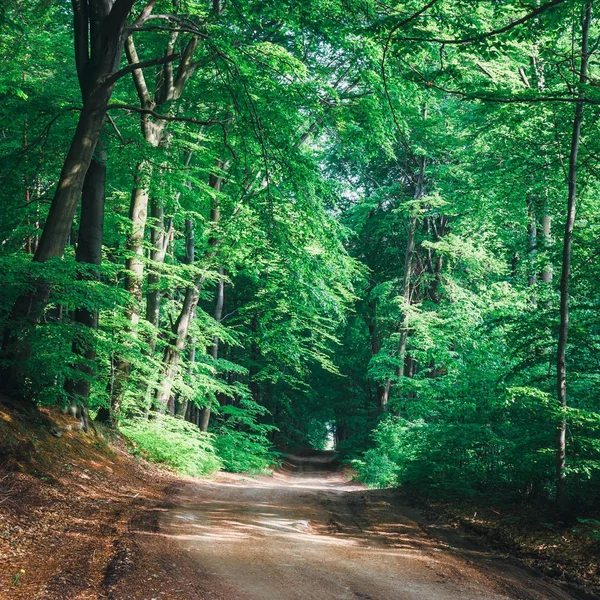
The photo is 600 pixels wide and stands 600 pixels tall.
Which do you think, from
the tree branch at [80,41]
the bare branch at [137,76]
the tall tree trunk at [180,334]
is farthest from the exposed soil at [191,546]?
the bare branch at [137,76]

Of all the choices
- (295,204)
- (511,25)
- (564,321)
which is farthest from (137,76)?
(564,321)

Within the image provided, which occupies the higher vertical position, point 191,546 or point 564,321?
point 564,321

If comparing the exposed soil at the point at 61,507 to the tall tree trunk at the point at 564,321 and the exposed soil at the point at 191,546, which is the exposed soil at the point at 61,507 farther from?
the tall tree trunk at the point at 564,321

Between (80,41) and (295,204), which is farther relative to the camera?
(295,204)

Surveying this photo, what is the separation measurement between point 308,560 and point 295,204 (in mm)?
8080

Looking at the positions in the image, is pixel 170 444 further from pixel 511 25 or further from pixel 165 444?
pixel 511 25

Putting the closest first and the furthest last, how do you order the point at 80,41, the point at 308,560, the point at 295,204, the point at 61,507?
the point at 308,560 < the point at 61,507 < the point at 80,41 < the point at 295,204

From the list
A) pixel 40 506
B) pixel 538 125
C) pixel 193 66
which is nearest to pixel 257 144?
pixel 193 66

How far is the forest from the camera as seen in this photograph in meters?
Answer: 7.30

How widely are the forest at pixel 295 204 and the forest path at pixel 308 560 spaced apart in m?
2.17

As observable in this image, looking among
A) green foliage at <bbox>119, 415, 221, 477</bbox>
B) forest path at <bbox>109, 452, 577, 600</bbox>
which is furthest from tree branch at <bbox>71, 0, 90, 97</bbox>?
green foliage at <bbox>119, 415, 221, 477</bbox>

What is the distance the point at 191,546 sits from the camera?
5.45 metres

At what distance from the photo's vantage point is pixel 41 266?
6746 mm

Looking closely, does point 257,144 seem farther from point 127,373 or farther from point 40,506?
point 40,506
